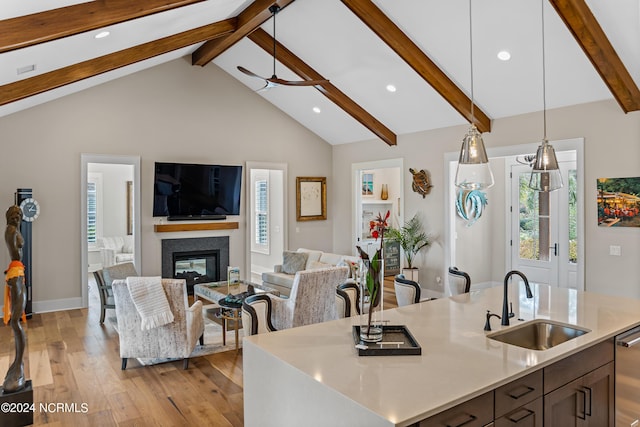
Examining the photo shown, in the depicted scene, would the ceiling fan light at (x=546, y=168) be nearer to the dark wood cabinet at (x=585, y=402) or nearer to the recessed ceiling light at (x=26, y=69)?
the dark wood cabinet at (x=585, y=402)

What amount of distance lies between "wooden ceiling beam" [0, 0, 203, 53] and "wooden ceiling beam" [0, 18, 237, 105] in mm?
2026

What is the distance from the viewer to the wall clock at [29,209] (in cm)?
596

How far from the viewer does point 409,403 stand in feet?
5.15

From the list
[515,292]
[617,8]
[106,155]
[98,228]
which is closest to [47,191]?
[106,155]

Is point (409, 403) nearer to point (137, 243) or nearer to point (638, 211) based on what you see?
point (638, 211)

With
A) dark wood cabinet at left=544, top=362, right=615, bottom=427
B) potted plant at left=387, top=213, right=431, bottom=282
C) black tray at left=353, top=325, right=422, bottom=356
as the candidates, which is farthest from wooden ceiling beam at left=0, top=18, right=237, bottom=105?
dark wood cabinet at left=544, top=362, right=615, bottom=427

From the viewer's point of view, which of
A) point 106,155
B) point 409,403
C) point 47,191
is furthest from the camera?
point 106,155

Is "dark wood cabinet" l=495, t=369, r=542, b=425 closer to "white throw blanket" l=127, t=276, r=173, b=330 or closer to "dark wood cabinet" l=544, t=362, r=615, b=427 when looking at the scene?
"dark wood cabinet" l=544, t=362, r=615, b=427

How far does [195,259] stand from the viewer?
7.98 meters

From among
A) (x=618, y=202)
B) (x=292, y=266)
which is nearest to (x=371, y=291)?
(x=618, y=202)

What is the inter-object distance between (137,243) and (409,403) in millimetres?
6661

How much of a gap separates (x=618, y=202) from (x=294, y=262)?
4479 mm

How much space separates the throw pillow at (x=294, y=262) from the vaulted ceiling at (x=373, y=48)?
100 inches

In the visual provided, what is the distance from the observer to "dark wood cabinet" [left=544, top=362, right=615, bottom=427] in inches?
Answer: 83.1
